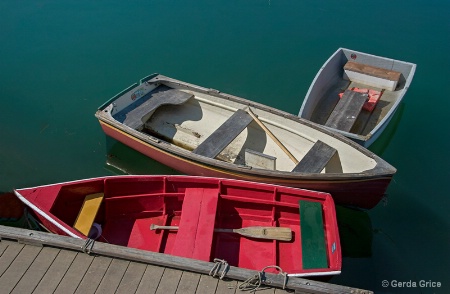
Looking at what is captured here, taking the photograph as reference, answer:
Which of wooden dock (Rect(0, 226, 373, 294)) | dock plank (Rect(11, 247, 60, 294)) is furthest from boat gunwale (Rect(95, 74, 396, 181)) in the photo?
dock plank (Rect(11, 247, 60, 294))

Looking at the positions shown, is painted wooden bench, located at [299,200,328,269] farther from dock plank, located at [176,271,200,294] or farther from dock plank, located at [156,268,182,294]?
dock plank, located at [156,268,182,294]

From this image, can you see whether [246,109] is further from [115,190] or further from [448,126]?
[448,126]

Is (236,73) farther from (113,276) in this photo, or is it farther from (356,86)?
(113,276)

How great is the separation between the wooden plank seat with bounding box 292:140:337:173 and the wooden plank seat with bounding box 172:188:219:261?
1.94 metres

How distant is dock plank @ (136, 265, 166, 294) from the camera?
209 inches

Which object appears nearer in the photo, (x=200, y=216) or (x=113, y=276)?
(x=113, y=276)

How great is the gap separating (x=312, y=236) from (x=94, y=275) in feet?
12.7

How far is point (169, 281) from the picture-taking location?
5.41 meters

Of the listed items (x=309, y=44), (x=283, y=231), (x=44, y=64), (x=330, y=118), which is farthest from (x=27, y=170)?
(x=309, y=44)

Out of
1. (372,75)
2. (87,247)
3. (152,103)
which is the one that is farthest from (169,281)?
(372,75)

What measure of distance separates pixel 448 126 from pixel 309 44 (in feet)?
19.1

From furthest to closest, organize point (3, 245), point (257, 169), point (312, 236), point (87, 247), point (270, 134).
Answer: point (270, 134), point (257, 169), point (312, 236), point (3, 245), point (87, 247)

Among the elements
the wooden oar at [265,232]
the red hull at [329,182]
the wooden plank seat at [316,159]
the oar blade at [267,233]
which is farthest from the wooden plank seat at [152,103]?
the oar blade at [267,233]

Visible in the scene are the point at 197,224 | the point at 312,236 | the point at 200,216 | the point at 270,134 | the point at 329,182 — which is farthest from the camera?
the point at 270,134
